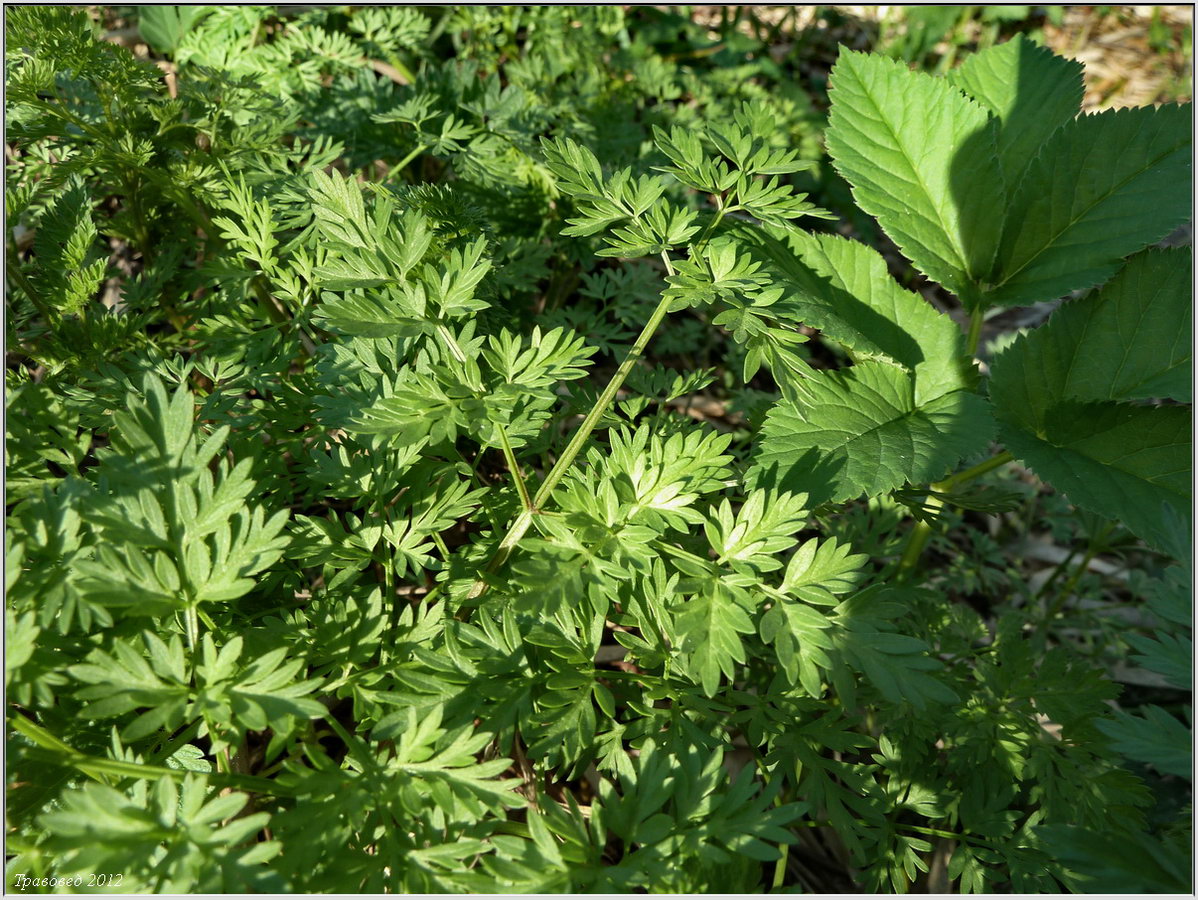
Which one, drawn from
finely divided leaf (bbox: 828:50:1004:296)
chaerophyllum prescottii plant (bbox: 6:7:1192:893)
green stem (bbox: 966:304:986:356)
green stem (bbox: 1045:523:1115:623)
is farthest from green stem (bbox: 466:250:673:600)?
green stem (bbox: 1045:523:1115:623)

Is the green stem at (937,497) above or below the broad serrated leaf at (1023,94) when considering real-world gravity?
below

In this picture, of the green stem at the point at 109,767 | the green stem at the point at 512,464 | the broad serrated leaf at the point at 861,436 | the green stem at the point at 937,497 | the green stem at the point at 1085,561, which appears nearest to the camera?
the green stem at the point at 109,767

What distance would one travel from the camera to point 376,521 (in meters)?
1.72

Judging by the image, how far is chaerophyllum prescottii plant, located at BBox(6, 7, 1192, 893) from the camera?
1312 millimetres

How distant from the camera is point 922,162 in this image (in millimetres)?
2012

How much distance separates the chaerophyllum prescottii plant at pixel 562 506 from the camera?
131cm

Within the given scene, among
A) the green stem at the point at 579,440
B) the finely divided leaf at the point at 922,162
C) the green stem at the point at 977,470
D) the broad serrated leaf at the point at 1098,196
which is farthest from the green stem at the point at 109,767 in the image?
the broad serrated leaf at the point at 1098,196

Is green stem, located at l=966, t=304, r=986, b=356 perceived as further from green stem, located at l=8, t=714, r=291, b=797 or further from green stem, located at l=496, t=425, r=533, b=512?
green stem, located at l=8, t=714, r=291, b=797

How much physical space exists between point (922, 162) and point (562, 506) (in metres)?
1.31

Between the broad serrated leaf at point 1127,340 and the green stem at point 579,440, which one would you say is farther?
the broad serrated leaf at point 1127,340

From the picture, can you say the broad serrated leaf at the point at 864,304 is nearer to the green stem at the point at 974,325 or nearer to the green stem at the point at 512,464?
the green stem at the point at 974,325

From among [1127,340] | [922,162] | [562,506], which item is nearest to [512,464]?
[562,506]

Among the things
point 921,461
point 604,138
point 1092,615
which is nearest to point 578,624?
point 921,461

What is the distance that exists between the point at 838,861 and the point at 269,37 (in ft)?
12.1
